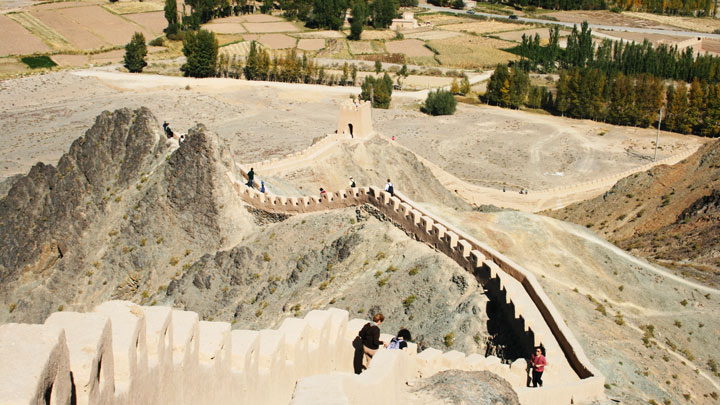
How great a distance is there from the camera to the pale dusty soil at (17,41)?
12550 centimetres

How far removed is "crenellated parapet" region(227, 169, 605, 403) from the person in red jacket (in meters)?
0.29

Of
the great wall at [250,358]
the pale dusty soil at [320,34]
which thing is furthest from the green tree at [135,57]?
the great wall at [250,358]

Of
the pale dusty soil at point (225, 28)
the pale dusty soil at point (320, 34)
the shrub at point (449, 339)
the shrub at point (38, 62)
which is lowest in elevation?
the shrub at point (449, 339)

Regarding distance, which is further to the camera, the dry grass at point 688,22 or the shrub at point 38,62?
the dry grass at point 688,22

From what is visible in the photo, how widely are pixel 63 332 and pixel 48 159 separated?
64.9 metres

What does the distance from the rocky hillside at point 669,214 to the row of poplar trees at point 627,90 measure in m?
42.3

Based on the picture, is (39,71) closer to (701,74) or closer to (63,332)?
(701,74)

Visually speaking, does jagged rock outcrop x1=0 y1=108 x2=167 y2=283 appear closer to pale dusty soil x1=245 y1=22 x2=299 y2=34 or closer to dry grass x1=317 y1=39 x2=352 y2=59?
dry grass x1=317 y1=39 x2=352 y2=59

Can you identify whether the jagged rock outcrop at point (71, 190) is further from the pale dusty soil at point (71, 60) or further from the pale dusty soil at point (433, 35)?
the pale dusty soil at point (433, 35)

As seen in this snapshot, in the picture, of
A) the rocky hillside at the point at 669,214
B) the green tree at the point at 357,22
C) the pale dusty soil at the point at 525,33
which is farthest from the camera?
the pale dusty soil at the point at 525,33

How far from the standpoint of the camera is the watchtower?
56.9 meters

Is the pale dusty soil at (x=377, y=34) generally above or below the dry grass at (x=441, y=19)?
below

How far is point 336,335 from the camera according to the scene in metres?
18.5

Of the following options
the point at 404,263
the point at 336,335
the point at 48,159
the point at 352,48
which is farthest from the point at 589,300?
the point at 352,48
